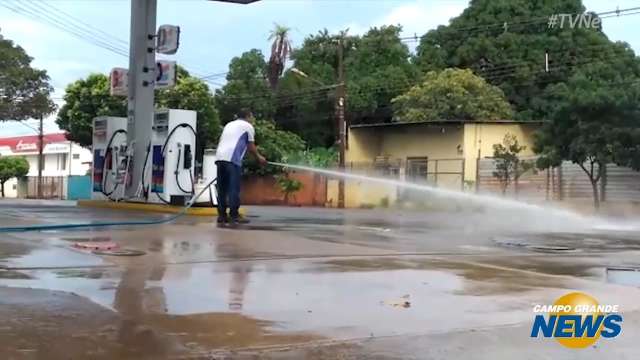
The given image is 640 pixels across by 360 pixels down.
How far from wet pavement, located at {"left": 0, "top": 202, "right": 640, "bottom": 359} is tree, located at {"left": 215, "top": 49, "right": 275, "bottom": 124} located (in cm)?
4499

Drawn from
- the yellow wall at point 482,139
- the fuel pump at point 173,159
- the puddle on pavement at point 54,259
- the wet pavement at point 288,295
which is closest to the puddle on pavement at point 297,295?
the wet pavement at point 288,295

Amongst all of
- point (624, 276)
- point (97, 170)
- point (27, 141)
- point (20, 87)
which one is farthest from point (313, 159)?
point (27, 141)

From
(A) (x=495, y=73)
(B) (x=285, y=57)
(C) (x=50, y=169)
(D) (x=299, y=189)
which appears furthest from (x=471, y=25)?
(C) (x=50, y=169)

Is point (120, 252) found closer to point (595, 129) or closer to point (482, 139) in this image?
point (595, 129)

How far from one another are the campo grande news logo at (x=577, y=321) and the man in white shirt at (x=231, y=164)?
618 cm

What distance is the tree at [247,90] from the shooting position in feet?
177

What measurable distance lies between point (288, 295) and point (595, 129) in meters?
23.7

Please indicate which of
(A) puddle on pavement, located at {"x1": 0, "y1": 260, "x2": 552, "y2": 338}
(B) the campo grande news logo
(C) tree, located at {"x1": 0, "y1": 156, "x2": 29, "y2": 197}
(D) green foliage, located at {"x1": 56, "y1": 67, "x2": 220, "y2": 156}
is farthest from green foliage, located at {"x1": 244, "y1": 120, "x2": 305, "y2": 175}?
(B) the campo grande news logo

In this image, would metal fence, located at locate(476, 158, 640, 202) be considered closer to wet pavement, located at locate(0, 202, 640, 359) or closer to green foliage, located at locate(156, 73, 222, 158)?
green foliage, located at locate(156, 73, 222, 158)

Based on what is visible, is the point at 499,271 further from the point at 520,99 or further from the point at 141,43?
the point at 520,99

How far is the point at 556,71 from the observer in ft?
161

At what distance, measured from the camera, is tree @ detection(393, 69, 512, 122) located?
44938mm

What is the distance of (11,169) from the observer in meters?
62.1

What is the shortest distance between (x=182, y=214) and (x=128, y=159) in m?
2.90
